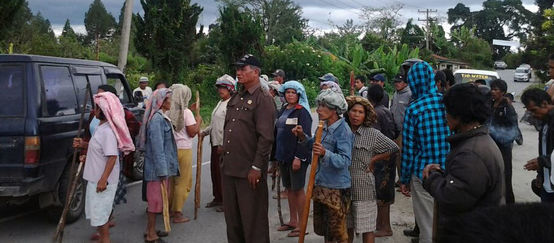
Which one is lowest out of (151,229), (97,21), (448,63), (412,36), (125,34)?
(151,229)

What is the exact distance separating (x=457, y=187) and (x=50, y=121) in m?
4.22

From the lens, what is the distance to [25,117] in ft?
16.2

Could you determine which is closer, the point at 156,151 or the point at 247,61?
the point at 247,61

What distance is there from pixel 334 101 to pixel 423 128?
832 millimetres

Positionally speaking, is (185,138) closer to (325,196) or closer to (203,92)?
(325,196)

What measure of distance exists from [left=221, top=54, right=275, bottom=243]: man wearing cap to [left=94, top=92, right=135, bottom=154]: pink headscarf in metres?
1.00

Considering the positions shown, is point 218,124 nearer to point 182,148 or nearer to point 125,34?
point 182,148

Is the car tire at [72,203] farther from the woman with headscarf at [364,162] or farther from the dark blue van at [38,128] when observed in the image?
the woman with headscarf at [364,162]

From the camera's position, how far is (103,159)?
4551 mm

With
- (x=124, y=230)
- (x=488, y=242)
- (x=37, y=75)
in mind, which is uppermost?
(x=37, y=75)

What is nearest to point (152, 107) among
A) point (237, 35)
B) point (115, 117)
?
point (115, 117)

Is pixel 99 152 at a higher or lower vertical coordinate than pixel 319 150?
lower

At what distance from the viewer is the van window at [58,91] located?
17.4 feet

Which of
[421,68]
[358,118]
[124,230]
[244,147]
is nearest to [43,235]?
[124,230]
